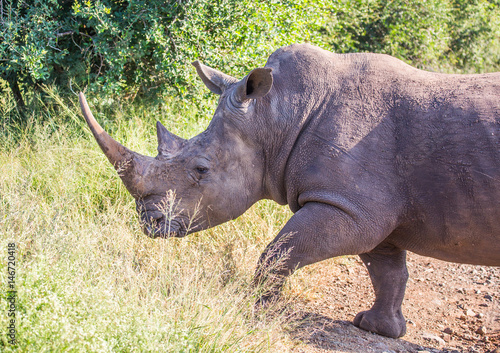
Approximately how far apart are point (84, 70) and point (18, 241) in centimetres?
436

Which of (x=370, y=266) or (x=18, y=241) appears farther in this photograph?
(x=370, y=266)

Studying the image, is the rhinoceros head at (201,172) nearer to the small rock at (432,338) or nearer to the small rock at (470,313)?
the small rock at (432,338)

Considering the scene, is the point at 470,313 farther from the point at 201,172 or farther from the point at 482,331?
the point at 201,172

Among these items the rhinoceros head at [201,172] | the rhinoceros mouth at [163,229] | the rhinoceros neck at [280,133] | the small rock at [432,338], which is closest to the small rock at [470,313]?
the small rock at [432,338]

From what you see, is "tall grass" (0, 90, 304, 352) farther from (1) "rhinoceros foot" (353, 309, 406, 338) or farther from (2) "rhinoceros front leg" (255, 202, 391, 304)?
(1) "rhinoceros foot" (353, 309, 406, 338)

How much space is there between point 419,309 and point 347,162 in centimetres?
205

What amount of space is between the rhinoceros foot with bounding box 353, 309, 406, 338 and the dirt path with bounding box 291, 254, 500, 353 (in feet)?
0.17

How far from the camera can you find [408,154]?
381 cm

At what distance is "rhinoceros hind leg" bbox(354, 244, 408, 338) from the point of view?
4547 mm

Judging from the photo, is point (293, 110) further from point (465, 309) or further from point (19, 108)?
point (19, 108)

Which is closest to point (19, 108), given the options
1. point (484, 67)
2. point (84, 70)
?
point (84, 70)

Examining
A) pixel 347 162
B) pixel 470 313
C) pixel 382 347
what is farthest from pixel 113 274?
pixel 470 313

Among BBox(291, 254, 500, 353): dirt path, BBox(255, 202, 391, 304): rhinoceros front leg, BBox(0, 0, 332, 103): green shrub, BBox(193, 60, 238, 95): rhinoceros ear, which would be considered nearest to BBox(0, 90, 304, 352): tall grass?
BBox(255, 202, 391, 304): rhinoceros front leg

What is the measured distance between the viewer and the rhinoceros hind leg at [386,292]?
455 centimetres
